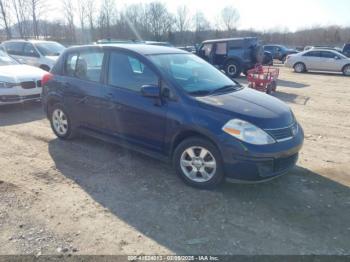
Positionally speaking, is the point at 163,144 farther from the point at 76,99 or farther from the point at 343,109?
the point at 343,109

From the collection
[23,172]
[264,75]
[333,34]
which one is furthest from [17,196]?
[333,34]

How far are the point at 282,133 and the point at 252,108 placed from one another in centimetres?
47

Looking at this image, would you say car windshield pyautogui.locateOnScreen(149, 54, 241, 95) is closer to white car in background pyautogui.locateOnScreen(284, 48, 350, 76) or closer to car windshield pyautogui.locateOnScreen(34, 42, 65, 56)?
car windshield pyautogui.locateOnScreen(34, 42, 65, 56)

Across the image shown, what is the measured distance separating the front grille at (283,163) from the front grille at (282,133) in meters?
0.25

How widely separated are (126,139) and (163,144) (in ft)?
2.32

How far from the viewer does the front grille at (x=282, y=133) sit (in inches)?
150

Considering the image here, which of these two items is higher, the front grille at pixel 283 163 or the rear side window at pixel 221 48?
the rear side window at pixel 221 48

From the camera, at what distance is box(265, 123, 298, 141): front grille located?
3.82 metres

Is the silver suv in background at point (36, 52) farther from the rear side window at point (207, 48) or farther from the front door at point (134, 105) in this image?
the front door at point (134, 105)

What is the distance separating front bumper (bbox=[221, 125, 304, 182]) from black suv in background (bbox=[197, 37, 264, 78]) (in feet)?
41.6

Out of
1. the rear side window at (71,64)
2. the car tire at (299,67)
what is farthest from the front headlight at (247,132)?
the car tire at (299,67)

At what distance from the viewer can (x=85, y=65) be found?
5242 mm

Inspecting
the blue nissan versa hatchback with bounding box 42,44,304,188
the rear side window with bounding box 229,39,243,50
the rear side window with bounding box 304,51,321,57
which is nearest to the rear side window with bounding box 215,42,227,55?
the rear side window with bounding box 229,39,243,50

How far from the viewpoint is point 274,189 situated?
4188mm
